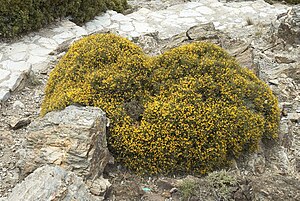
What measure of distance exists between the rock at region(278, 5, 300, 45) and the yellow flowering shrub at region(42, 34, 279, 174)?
10.7ft

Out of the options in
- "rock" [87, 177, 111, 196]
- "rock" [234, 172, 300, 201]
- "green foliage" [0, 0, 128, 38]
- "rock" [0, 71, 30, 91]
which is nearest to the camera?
"rock" [87, 177, 111, 196]

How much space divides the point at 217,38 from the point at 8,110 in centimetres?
429

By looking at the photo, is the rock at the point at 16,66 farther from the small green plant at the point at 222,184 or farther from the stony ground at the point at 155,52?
the small green plant at the point at 222,184

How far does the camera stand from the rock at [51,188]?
3.35 metres

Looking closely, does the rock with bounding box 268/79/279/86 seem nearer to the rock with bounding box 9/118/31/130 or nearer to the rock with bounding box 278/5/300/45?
the rock with bounding box 278/5/300/45

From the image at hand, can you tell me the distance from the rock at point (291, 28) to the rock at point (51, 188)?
21.4 feet

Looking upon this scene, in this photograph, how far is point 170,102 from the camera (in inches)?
198

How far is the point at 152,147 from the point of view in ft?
15.7

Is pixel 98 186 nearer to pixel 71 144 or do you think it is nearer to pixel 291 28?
pixel 71 144

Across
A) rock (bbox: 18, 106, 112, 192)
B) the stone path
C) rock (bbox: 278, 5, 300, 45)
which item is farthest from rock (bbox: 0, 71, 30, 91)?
rock (bbox: 278, 5, 300, 45)

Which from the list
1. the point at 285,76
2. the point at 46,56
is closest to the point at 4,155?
the point at 46,56

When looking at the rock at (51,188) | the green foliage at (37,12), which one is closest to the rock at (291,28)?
the green foliage at (37,12)

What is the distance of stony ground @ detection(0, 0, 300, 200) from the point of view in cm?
483

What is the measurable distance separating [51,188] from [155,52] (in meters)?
4.97
